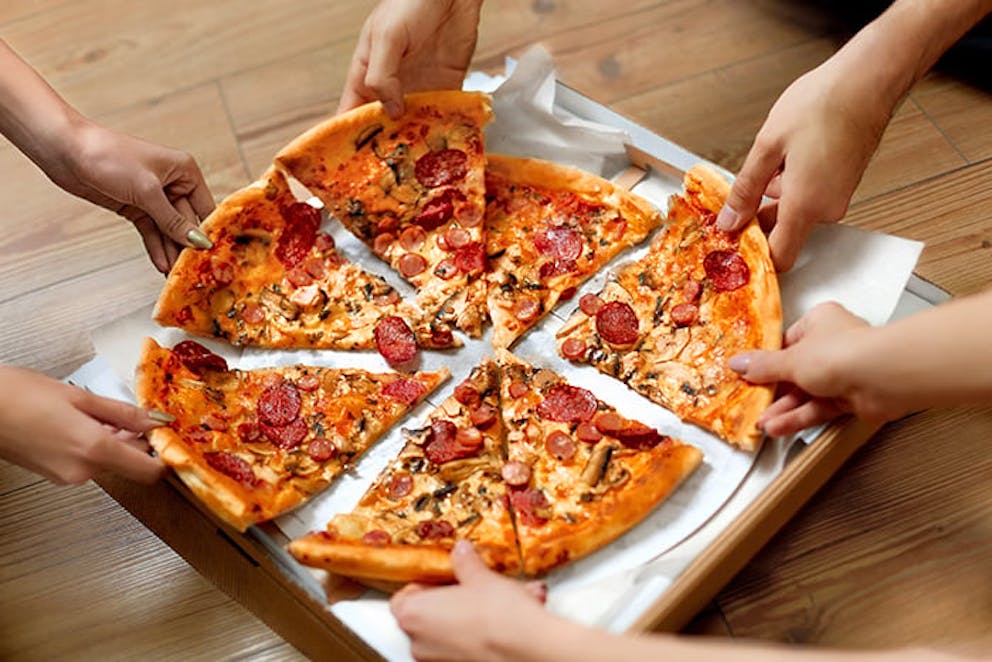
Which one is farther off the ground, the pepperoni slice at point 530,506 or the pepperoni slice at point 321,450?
→ the pepperoni slice at point 321,450

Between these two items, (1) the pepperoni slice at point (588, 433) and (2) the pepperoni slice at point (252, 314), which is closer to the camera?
(1) the pepperoni slice at point (588, 433)

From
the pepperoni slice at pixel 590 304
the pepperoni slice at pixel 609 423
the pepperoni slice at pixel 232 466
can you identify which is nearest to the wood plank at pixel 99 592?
the pepperoni slice at pixel 232 466

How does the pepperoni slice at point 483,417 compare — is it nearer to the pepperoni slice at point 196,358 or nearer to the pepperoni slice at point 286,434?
the pepperoni slice at point 286,434

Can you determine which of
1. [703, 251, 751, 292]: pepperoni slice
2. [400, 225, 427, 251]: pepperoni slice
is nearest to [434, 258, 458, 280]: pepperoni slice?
[400, 225, 427, 251]: pepperoni slice

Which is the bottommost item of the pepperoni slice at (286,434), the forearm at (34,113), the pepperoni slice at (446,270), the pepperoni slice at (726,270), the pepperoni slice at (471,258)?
the pepperoni slice at (286,434)

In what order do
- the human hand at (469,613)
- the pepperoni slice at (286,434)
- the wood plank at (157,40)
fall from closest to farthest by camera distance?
the human hand at (469,613)
the pepperoni slice at (286,434)
the wood plank at (157,40)

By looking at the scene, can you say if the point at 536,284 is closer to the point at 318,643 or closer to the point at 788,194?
the point at 788,194

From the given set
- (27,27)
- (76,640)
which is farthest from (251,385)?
(27,27)

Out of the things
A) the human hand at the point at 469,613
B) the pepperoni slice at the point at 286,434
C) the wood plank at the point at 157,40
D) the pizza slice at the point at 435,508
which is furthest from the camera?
the wood plank at the point at 157,40
